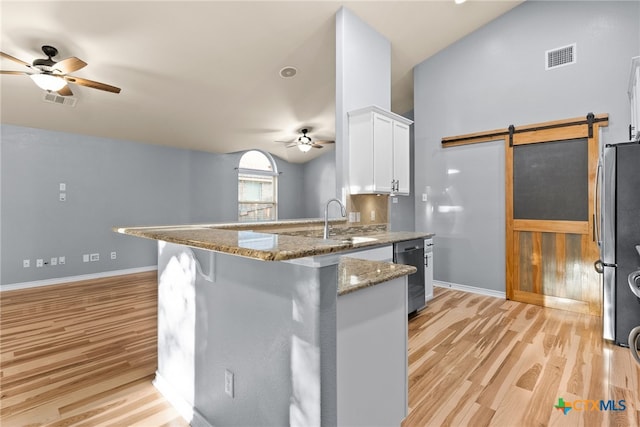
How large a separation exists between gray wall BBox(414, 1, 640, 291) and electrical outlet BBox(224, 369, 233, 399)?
12.7ft

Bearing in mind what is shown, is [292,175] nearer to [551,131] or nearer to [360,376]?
[551,131]

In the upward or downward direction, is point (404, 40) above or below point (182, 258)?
above

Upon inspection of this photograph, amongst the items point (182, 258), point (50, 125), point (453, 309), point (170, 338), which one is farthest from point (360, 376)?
point (50, 125)

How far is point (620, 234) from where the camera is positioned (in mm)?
2664

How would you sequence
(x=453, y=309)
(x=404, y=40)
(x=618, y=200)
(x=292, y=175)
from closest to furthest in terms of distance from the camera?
(x=618, y=200), (x=453, y=309), (x=404, y=40), (x=292, y=175)

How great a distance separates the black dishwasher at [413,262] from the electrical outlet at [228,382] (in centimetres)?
205

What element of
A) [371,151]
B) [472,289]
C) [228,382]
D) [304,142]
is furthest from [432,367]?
[304,142]

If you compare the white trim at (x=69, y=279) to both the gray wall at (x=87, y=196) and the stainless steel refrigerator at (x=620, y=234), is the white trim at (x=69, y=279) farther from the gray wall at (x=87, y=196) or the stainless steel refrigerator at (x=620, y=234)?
the stainless steel refrigerator at (x=620, y=234)

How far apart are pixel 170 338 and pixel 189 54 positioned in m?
2.95

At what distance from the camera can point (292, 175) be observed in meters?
8.52

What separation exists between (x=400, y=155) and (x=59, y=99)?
4.33 m

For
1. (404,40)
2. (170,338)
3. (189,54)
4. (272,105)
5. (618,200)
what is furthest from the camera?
(272,105)

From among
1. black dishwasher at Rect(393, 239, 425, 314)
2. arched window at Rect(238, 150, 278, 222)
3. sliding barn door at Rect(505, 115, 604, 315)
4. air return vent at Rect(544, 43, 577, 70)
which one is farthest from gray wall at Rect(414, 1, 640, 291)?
arched window at Rect(238, 150, 278, 222)

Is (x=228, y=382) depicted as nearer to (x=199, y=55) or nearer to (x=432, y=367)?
(x=432, y=367)
